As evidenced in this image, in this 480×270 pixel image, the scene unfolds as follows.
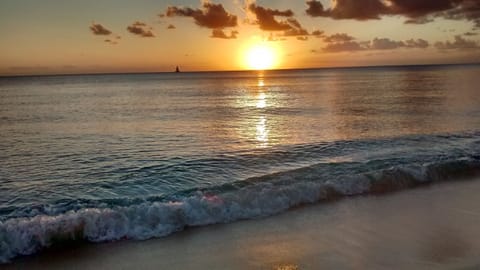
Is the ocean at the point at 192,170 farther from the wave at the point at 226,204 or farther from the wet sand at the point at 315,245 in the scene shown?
the wet sand at the point at 315,245

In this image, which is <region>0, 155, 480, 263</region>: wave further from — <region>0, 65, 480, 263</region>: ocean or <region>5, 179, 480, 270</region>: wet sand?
<region>5, 179, 480, 270</region>: wet sand

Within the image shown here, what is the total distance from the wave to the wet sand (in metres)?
0.35

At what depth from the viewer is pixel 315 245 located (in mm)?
7430

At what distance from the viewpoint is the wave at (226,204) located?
8094 mm

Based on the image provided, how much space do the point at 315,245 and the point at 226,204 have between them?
108 inches

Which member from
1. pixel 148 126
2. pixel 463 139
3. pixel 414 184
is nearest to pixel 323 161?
pixel 414 184

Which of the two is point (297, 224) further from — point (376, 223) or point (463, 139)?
point (463, 139)

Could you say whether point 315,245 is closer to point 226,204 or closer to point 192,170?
point 226,204

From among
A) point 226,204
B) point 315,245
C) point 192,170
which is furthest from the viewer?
point 192,170

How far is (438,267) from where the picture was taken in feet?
21.2

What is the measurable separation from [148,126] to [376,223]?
709 inches

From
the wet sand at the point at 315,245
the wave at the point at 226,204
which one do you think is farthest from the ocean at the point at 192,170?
the wet sand at the point at 315,245

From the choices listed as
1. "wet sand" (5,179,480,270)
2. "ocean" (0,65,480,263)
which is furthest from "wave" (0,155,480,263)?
Answer: "wet sand" (5,179,480,270)

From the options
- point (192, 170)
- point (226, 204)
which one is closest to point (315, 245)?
point (226, 204)
